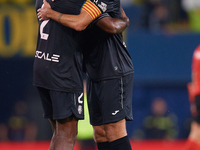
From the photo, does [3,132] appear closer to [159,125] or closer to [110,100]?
[159,125]

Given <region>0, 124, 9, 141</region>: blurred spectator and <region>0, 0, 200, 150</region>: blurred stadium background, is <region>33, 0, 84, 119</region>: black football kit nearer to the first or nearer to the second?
<region>0, 0, 200, 150</region>: blurred stadium background

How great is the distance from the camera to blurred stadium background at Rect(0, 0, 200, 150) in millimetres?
8391

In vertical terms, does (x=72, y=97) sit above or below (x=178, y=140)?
above

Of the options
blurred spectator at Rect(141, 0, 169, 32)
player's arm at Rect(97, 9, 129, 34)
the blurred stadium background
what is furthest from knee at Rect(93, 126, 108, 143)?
blurred spectator at Rect(141, 0, 169, 32)

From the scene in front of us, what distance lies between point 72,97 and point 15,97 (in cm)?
596

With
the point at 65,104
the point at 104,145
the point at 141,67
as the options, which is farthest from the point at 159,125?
the point at 65,104

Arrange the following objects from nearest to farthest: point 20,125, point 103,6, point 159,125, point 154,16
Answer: point 103,6 → point 154,16 → point 159,125 → point 20,125

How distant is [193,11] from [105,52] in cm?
601

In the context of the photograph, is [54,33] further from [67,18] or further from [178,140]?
[178,140]

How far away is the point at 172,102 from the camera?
8969mm

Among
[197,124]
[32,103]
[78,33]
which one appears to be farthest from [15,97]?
[78,33]

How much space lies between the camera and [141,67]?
8508 mm

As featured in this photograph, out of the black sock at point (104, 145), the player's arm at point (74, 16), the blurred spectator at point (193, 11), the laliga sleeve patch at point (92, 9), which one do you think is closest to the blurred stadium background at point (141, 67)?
the blurred spectator at point (193, 11)

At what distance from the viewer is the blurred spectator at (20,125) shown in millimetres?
9109
